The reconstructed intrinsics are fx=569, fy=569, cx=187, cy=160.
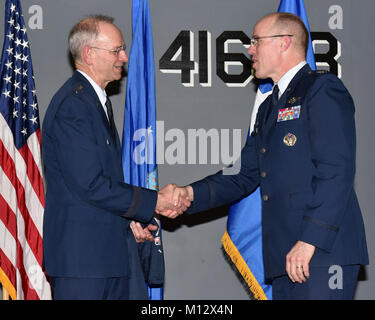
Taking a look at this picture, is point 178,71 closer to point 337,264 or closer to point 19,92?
point 19,92

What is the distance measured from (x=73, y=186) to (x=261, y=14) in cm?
280

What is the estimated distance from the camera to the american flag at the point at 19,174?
376 cm

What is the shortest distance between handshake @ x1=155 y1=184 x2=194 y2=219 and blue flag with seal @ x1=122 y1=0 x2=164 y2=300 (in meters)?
0.58

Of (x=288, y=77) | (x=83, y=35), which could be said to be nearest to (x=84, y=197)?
(x=83, y=35)

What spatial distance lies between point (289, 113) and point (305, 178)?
1.07 ft

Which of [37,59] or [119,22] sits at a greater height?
[119,22]

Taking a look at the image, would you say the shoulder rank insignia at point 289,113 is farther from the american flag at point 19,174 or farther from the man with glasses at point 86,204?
the american flag at point 19,174

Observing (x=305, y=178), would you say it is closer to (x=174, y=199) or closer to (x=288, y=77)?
(x=288, y=77)

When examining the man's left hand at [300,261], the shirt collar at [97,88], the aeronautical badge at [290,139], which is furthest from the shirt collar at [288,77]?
the shirt collar at [97,88]

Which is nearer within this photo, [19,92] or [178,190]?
[178,190]

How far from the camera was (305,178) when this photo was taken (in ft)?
8.34

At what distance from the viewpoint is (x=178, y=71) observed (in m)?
4.69
